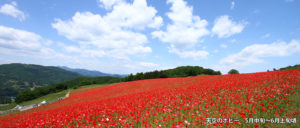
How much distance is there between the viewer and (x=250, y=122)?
13.5 feet

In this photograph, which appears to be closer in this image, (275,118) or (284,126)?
(284,126)

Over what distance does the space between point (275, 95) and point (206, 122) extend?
4787mm

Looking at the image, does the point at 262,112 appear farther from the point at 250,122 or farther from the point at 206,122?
the point at 206,122

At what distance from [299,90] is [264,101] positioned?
9.60 feet

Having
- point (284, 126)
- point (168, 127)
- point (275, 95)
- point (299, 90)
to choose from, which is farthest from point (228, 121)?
point (299, 90)

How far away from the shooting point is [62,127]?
6520 millimetres

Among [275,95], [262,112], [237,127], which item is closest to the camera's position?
[237,127]

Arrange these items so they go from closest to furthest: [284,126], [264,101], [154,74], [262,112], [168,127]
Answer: [284,126] < [168,127] < [262,112] < [264,101] < [154,74]

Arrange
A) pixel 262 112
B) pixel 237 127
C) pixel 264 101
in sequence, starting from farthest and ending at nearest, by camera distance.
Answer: pixel 264 101, pixel 262 112, pixel 237 127

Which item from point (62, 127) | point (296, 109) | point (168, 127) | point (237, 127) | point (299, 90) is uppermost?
point (299, 90)

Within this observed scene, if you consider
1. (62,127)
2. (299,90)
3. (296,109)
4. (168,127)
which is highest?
(299,90)

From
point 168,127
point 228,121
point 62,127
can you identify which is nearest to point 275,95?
point 228,121

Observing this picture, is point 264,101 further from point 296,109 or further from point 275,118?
point 275,118

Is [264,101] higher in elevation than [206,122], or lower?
higher
